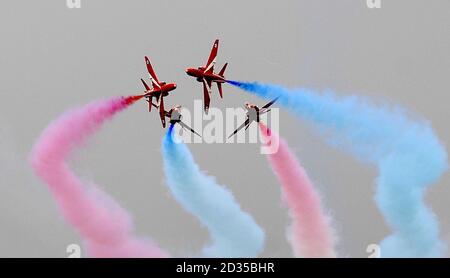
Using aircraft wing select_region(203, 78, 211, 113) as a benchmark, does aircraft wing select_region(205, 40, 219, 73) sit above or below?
above

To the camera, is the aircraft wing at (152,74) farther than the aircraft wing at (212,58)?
Yes

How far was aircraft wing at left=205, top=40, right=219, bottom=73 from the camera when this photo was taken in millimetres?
92125

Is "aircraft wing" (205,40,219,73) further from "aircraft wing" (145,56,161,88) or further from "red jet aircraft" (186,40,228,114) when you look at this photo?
"aircraft wing" (145,56,161,88)

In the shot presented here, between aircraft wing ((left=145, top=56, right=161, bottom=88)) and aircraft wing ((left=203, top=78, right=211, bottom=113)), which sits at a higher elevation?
aircraft wing ((left=145, top=56, right=161, bottom=88))

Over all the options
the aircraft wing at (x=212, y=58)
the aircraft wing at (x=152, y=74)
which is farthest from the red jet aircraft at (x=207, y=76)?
the aircraft wing at (x=152, y=74)

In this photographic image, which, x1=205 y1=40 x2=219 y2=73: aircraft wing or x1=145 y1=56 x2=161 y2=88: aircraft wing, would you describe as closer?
x1=205 y1=40 x2=219 y2=73: aircraft wing

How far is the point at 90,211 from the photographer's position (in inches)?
3669

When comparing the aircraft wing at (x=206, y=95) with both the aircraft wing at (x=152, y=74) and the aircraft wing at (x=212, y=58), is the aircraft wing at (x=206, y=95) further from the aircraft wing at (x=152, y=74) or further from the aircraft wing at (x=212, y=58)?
the aircraft wing at (x=152, y=74)

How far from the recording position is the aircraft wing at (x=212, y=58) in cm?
9212

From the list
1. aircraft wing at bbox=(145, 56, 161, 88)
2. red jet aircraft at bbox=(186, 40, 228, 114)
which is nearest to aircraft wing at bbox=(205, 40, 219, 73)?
red jet aircraft at bbox=(186, 40, 228, 114)

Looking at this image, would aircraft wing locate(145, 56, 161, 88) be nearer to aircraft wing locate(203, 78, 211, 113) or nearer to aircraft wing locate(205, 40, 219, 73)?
aircraft wing locate(203, 78, 211, 113)

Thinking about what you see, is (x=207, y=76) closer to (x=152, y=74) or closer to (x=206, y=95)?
(x=206, y=95)
